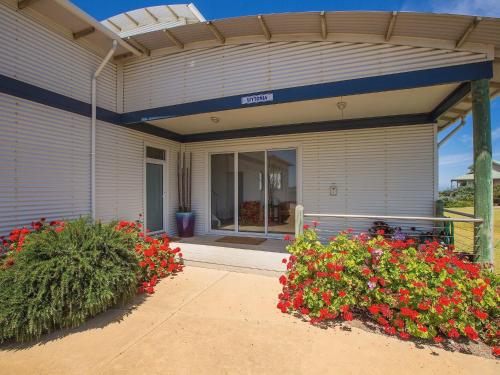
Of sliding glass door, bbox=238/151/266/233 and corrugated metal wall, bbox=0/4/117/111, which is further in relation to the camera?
sliding glass door, bbox=238/151/266/233

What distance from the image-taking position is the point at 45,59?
4.19 meters

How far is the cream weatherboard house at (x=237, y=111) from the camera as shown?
374 centimetres

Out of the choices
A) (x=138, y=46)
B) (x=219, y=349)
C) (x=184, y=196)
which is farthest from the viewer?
(x=184, y=196)

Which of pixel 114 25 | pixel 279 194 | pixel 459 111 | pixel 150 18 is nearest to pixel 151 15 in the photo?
pixel 150 18

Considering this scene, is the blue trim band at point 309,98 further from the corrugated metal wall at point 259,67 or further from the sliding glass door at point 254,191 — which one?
the sliding glass door at point 254,191

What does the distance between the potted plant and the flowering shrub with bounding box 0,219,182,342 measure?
315 cm

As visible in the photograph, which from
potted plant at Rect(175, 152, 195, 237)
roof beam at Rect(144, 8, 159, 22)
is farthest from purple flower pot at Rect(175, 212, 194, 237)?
roof beam at Rect(144, 8, 159, 22)

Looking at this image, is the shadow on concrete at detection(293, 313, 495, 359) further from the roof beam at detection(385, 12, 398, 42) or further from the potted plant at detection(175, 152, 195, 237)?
the potted plant at detection(175, 152, 195, 237)

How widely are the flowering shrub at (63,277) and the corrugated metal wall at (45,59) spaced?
251 cm

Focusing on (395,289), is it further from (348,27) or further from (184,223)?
(184,223)

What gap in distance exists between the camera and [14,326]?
2.16 meters

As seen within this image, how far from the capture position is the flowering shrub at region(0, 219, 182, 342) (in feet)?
7.47

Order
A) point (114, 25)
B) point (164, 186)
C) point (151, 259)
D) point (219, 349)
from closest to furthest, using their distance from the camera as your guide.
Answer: point (219, 349)
point (151, 259)
point (164, 186)
point (114, 25)

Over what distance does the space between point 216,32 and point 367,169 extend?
402 centimetres
